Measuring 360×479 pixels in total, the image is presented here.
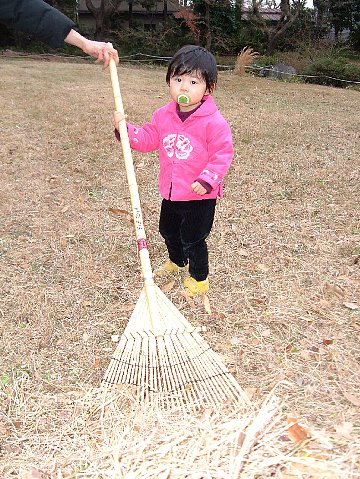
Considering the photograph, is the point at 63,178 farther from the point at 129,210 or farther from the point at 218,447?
the point at 218,447

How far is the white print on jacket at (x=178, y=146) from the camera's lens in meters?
2.86

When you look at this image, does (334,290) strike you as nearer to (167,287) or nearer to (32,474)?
(167,287)

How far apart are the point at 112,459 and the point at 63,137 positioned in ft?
18.8

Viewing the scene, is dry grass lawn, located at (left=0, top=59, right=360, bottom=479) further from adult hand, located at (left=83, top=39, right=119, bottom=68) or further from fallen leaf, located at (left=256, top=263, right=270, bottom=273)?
adult hand, located at (left=83, top=39, right=119, bottom=68)

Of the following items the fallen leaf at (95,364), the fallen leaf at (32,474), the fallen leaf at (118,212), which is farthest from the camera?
the fallen leaf at (118,212)

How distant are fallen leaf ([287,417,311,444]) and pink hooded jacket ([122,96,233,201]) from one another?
135 centimetres

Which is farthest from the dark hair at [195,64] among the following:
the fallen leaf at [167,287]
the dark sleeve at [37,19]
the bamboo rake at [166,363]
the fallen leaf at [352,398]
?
the fallen leaf at [352,398]

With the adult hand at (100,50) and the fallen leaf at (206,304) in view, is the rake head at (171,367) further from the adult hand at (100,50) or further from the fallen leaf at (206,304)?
the adult hand at (100,50)

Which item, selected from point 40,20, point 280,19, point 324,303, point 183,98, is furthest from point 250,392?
point 280,19

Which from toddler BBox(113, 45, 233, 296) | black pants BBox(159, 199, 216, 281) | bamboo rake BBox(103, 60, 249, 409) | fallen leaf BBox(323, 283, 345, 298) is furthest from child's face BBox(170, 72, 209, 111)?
fallen leaf BBox(323, 283, 345, 298)

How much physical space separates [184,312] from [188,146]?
1178 millimetres

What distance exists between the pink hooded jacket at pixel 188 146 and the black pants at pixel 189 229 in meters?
0.10

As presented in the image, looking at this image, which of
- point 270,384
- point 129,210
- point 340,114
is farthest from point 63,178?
point 340,114

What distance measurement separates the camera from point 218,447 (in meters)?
2.29
